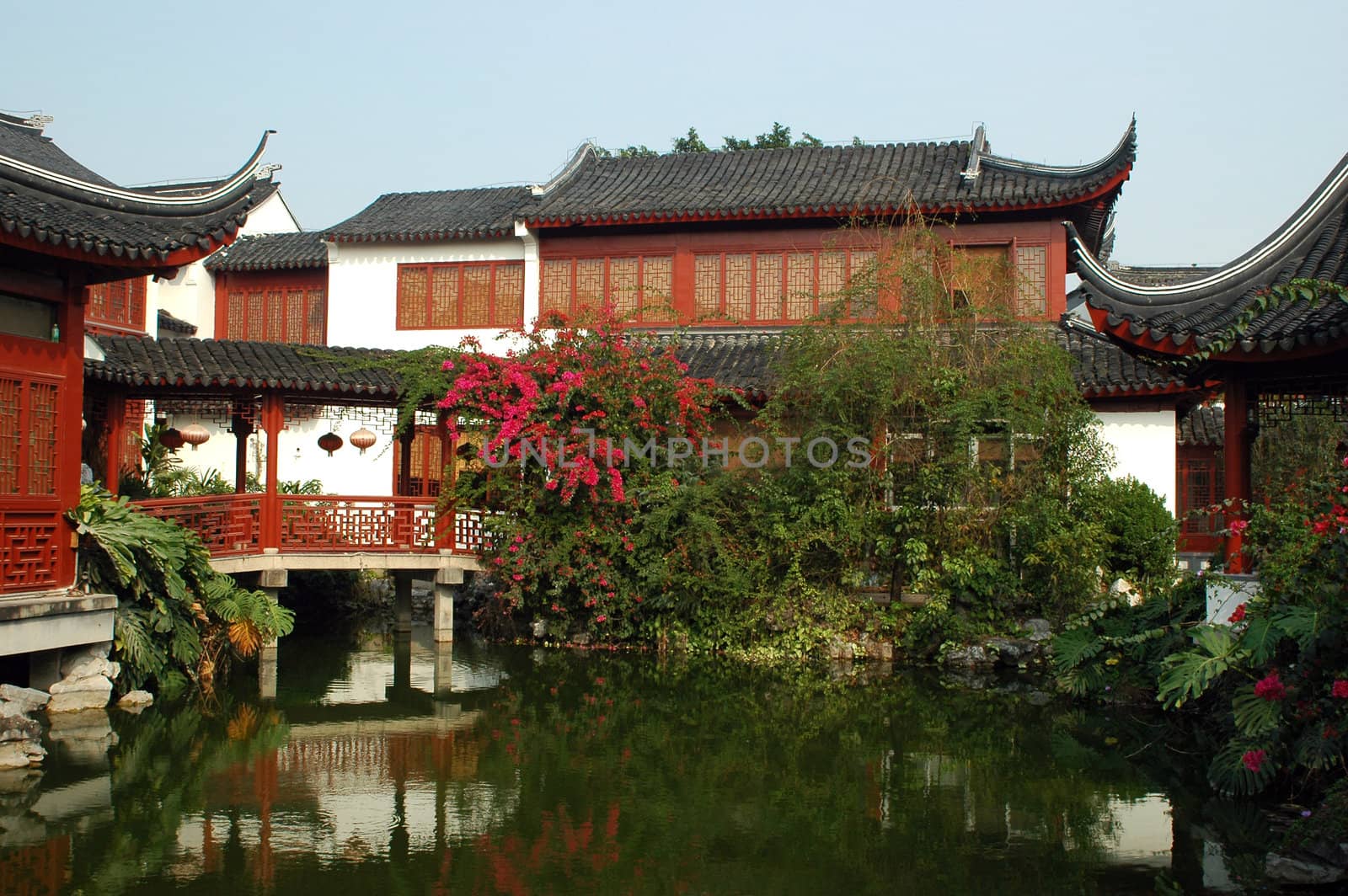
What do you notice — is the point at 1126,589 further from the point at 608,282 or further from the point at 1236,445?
the point at 608,282

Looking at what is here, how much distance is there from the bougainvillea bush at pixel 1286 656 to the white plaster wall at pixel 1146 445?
223 inches

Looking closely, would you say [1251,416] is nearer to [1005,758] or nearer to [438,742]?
[1005,758]

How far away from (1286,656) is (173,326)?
1637cm

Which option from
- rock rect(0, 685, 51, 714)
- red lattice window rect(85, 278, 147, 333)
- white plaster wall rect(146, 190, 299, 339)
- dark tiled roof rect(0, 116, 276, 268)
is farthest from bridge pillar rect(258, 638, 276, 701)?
white plaster wall rect(146, 190, 299, 339)

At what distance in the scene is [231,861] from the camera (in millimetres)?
5961

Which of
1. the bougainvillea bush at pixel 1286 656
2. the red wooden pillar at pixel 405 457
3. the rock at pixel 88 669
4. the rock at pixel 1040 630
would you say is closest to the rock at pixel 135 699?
the rock at pixel 88 669

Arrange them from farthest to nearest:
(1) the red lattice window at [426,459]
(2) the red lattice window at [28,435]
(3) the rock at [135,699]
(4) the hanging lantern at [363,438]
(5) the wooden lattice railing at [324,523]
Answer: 1. (1) the red lattice window at [426,459]
2. (4) the hanging lantern at [363,438]
3. (5) the wooden lattice railing at [324,523]
4. (3) the rock at [135,699]
5. (2) the red lattice window at [28,435]

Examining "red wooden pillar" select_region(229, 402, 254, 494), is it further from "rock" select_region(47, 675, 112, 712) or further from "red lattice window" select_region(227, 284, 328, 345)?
"red lattice window" select_region(227, 284, 328, 345)

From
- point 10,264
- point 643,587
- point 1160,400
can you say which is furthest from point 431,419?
point 1160,400

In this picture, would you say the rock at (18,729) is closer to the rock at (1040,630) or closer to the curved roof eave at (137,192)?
the curved roof eave at (137,192)

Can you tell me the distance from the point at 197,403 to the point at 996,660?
28.1ft

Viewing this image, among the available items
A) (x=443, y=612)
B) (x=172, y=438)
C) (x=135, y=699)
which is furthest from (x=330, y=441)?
(x=135, y=699)

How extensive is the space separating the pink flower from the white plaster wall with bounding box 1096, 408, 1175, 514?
7.49m

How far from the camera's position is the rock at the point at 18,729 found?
7.79 m
